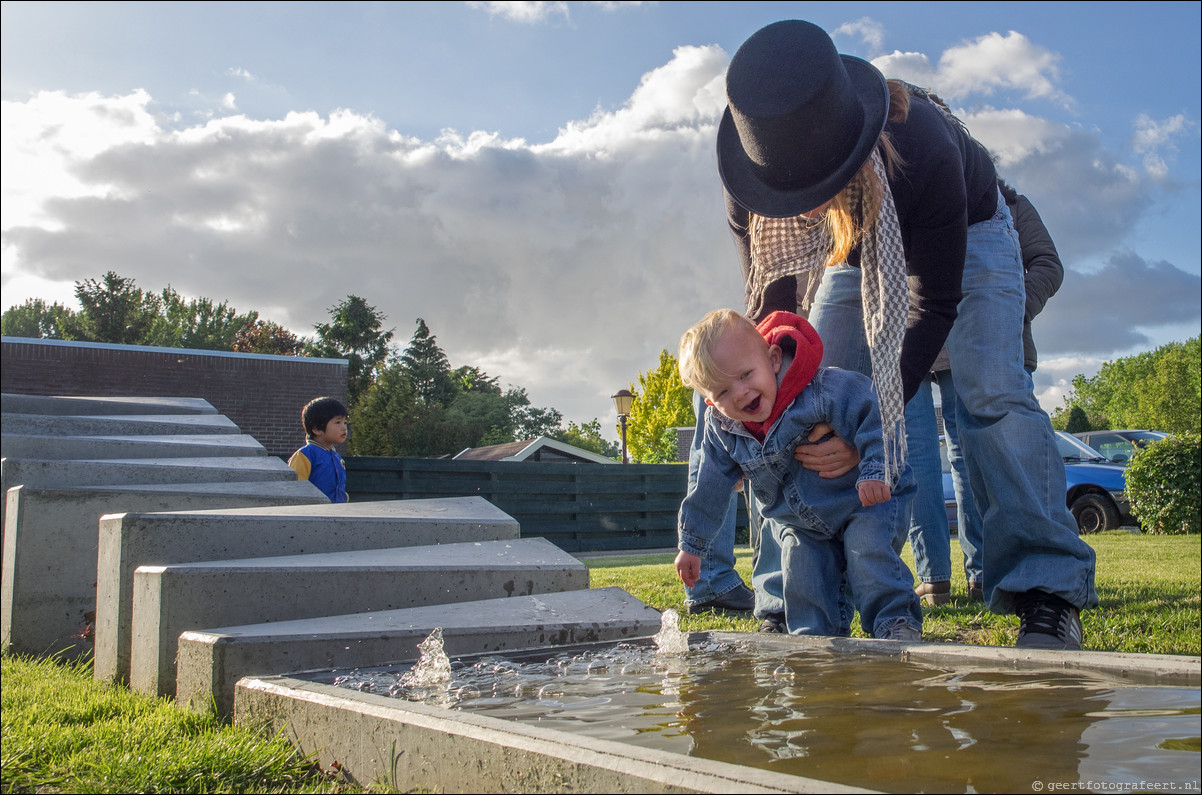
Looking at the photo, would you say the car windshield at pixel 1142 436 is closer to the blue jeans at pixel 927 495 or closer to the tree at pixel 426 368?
the blue jeans at pixel 927 495

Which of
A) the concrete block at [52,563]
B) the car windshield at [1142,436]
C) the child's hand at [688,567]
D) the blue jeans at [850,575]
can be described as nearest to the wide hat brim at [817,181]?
the blue jeans at [850,575]

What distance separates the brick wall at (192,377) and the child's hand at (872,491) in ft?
63.3

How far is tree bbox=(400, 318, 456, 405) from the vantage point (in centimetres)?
6525

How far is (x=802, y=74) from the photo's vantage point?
102 inches

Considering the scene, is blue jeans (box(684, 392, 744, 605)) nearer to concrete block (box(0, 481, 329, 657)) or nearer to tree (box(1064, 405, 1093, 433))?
concrete block (box(0, 481, 329, 657))

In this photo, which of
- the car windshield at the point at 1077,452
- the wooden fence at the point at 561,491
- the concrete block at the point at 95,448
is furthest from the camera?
the wooden fence at the point at 561,491

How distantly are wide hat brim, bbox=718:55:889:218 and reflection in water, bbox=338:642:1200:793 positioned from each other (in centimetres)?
136

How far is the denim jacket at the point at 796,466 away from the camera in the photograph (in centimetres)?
288

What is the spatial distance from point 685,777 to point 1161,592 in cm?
399

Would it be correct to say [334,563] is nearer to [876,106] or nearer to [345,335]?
[876,106]

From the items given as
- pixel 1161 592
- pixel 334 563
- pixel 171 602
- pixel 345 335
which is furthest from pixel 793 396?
pixel 345 335

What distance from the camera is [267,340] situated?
57125 mm

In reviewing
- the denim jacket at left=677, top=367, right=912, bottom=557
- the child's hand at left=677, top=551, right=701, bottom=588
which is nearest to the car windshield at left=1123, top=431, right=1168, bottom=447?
the denim jacket at left=677, top=367, right=912, bottom=557

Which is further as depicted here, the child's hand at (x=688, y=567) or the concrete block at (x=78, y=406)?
the concrete block at (x=78, y=406)
